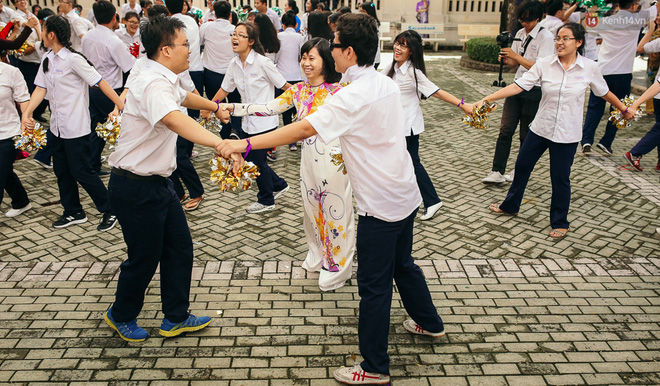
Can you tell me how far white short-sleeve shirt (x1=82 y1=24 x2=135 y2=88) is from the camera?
712cm

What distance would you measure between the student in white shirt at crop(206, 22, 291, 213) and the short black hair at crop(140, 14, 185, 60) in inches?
97.8

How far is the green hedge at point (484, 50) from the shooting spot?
54.2 feet

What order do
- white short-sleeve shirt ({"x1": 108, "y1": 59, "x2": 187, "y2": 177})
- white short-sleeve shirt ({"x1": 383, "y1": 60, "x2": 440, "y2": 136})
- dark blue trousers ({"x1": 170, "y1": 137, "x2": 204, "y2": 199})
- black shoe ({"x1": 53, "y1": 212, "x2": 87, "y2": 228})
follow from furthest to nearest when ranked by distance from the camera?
1. dark blue trousers ({"x1": 170, "y1": 137, "x2": 204, "y2": 199})
2. black shoe ({"x1": 53, "y1": 212, "x2": 87, "y2": 228})
3. white short-sleeve shirt ({"x1": 383, "y1": 60, "x2": 440, "y2": 136})
4. white short-sleeve shirt ({"x1": 108, "y1": 59, "x2": 187, "y2": 177})

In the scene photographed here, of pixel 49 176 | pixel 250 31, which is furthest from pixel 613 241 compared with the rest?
pixel 49 176

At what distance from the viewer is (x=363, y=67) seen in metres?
3.12

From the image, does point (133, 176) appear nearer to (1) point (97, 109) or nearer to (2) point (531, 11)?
(1) point (97, 109)

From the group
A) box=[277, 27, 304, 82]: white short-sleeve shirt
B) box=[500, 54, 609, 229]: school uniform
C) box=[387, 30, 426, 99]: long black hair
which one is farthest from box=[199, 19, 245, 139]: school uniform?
box=[500, 54, 609, 229]: school uniform

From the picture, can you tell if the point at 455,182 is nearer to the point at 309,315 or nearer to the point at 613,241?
the point at 613,241

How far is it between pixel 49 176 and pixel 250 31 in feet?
12.7

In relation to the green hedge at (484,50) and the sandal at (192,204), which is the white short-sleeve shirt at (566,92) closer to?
the sandal at (192,204)

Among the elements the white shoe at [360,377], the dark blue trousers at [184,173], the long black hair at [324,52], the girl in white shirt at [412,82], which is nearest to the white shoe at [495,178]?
the girl in white shirt at [412,82]

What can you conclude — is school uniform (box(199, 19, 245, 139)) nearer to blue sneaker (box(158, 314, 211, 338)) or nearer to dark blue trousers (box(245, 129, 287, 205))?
dark blue trousers (box(245, 129, 287, 205))

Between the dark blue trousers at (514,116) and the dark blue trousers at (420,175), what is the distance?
1.48m

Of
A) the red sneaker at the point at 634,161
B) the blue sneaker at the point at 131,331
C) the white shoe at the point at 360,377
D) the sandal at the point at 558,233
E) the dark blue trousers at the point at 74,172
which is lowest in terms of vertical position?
the red sneaker at the point at 634,161
